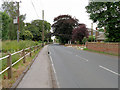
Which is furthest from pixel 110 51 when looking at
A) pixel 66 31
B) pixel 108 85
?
pixel 66 31

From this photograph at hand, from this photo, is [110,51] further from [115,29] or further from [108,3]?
[108,3]

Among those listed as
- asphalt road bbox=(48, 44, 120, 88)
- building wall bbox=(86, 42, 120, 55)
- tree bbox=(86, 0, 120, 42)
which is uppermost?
tree bbox=(86, 0, 120, 42)

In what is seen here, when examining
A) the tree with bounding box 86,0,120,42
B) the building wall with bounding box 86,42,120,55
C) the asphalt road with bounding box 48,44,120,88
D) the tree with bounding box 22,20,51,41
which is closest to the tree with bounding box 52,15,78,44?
the tree with bounding box 22,20,51,41

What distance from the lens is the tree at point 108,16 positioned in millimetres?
21109

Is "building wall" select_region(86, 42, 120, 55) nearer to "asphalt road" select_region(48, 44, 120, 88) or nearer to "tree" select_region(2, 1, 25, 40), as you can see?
"asphalt road" select_region(48, 44, 120, 88)

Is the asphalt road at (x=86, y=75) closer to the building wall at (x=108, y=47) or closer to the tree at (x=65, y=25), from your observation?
the building wall at (x=108, y=47)

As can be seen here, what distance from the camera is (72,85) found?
6.14m

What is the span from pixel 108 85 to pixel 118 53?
15.4m

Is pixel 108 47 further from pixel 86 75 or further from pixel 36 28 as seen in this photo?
pixel 36 28

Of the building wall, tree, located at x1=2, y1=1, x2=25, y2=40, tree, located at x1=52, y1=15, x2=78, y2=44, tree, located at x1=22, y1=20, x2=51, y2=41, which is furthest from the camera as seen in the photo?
tree, located at x1=52, y1=15, x2=78, y2=44

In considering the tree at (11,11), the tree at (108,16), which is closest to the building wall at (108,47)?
the tree at (108,16)

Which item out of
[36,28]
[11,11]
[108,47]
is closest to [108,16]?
[108,47]

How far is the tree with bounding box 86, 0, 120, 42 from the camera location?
→ 2111cm

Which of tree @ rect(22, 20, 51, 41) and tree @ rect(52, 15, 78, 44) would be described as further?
tree @ rect(52, 15, 78, 44)
